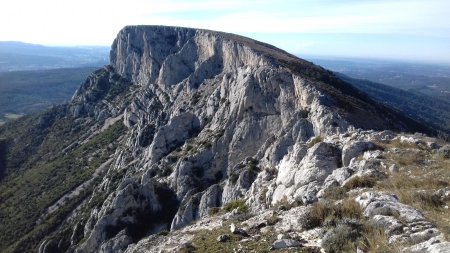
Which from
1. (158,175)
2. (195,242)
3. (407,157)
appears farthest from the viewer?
(158,175)

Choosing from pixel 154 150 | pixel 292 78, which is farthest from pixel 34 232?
pixel 292 78

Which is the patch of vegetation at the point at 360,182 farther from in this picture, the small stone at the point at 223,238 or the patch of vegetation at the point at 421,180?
the small stone at the point at 223,238

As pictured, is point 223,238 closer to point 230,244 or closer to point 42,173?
point 230,244

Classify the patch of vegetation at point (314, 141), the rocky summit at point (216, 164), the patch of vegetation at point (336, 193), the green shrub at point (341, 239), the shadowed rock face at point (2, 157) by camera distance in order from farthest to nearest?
the shadowed rock face at point (2, 157), the patch of vegetation at point (314, 141), the patch of vegetation at point (336, 193), the rocky summit at point (216, 164), the green shrub at point (341, 239)

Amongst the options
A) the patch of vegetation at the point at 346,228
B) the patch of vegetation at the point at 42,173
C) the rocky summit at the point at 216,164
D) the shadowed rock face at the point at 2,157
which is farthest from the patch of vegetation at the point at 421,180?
the shadowed rock face at the point at 2,157

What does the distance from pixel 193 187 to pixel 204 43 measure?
6272cm

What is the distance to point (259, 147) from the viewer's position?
199 feet

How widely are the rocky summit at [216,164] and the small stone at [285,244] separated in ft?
0.22

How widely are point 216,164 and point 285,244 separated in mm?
47073

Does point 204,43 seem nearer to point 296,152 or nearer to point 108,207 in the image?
point 108,207

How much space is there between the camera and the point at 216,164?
208 feet

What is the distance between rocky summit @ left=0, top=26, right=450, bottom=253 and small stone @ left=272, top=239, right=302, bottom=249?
66mm

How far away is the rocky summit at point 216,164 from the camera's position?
58.6ft

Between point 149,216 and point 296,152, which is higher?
point 296,152
